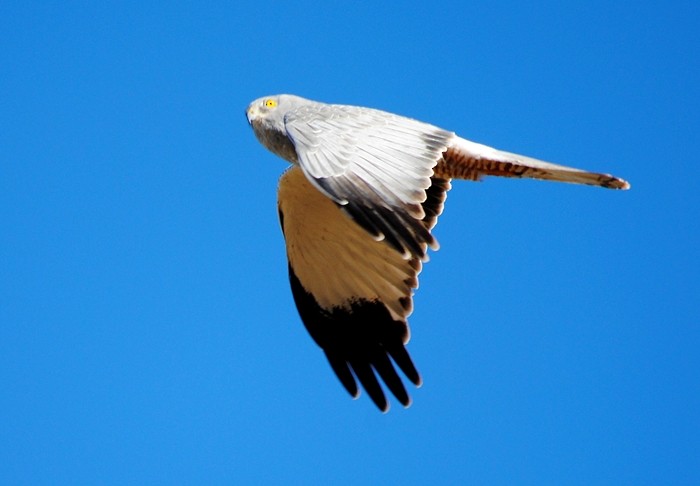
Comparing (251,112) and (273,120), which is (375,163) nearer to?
(273,120)

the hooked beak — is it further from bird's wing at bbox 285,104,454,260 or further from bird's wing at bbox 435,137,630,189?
bird's wing at bbox 435,137,630,189

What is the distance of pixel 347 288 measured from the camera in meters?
8.85

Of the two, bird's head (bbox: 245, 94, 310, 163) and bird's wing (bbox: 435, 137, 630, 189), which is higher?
bird's head (bbox: 245, 94, 310, 163)

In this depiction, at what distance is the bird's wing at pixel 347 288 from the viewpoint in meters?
8.45

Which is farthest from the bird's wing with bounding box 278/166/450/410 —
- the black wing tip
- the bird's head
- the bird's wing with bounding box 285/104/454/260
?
the bird's wing with bounding box 285/104/454/260

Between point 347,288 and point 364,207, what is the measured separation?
8.25 feet

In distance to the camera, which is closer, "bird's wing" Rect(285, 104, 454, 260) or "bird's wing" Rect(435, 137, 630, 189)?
"bird's wing" Rect(285, 104, 454, 260)

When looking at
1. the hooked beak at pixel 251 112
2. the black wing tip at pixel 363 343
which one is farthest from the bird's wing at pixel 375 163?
the black wing tip at pixel 363 343

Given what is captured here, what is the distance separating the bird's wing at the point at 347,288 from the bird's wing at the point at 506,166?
95 centimetres

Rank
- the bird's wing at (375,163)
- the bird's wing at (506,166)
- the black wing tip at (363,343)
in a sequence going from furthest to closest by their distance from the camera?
the black wing tip at (363,343) < the bird's wing at (506,166) < the bird's wing at (375,163)

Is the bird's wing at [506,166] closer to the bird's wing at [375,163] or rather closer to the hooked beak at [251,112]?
the bird's wing at [375,163]

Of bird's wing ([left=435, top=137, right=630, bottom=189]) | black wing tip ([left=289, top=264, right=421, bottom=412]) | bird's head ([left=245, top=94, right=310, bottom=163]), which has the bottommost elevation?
black wing tip ([left=289, top=264, right=421, bottom=412])

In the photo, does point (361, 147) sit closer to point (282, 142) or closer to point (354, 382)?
point (282, 142)

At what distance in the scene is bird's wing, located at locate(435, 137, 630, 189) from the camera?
25.0 feet
